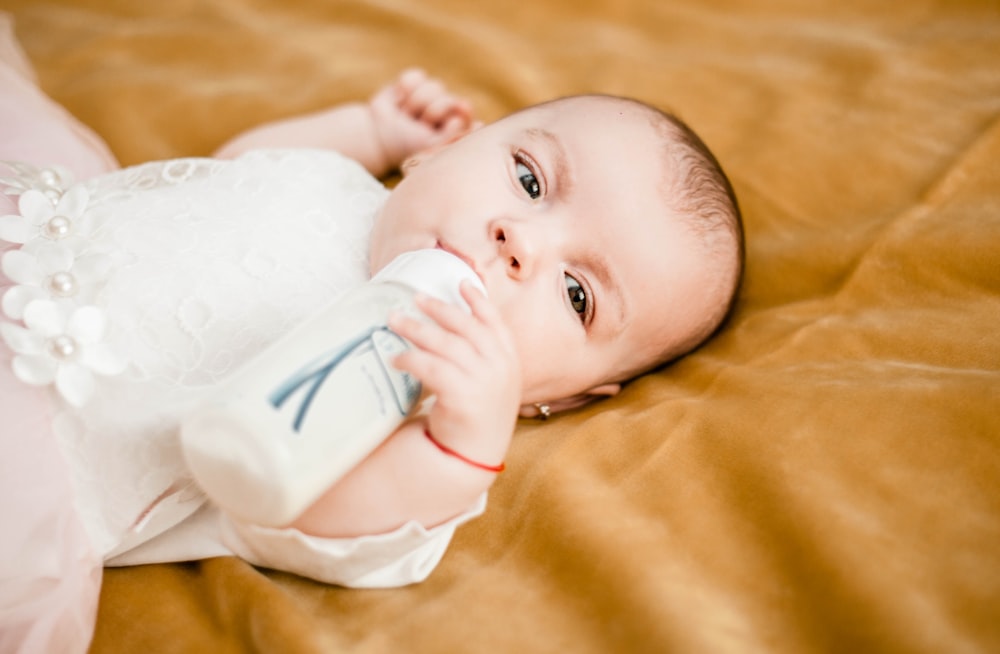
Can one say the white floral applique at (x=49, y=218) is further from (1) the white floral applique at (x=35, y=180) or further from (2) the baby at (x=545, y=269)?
(2) the baby at (x=545, y=269)

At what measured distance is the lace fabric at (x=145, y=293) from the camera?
0.92 metres

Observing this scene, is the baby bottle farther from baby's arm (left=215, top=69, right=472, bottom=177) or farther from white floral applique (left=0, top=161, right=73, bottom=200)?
baby's arm (left=215, top=69, right=472, bottom=177)

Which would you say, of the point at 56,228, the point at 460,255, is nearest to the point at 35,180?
the point at 56,228

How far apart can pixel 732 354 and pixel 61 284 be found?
87 centimetres

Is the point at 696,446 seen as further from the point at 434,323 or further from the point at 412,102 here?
the point at 412,102

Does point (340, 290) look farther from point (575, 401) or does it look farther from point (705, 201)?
point (705, 201)

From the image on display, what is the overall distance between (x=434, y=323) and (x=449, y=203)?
8.6 inches

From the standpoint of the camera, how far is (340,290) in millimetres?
1067

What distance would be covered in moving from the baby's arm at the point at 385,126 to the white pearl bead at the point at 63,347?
2.05ft

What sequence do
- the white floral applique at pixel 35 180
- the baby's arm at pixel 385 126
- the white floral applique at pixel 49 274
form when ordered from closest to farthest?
the white floral applique at pixel 49 274 → the white floral applique at pixel 35 180 → the baby's arm at pixel 385 126

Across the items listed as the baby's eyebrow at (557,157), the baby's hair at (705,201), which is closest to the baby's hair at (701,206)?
the baby's hair at (705,201)

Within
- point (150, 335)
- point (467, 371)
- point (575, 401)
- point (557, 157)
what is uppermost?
point (557, 157)

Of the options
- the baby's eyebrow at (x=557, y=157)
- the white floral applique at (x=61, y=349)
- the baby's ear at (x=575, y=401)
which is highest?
the baby's eyebrow at (x=557, y=157)

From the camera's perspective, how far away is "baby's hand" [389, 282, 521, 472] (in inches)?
32.3
